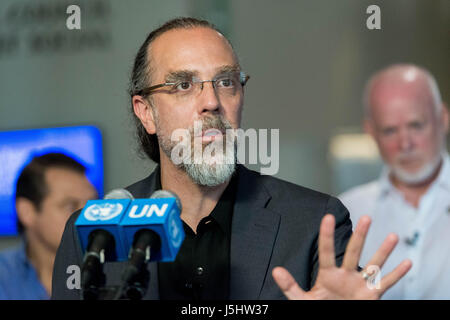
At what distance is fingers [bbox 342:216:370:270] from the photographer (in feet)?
5.18

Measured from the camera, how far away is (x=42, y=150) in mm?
4387

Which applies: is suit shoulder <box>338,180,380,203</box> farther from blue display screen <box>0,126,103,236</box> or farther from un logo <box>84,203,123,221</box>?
un logo <box>84,203,123,221</box>

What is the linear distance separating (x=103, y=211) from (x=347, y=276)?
659 mm

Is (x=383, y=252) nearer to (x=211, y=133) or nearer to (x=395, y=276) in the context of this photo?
(x=395, y=276)

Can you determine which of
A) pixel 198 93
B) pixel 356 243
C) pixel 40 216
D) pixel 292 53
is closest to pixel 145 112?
pixel 198 93

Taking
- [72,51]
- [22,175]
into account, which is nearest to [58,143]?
[22,175]

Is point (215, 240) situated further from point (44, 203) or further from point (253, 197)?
point (44, 203)

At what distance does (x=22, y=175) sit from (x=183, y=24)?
2505mm

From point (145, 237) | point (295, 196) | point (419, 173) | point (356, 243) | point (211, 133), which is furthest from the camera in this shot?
point (419, 173)

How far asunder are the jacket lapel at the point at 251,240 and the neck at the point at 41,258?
87.0 inches

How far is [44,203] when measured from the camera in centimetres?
420

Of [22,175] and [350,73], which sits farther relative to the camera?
[22,175]

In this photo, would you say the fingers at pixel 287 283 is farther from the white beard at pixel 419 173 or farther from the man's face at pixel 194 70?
the white beard at pixel 419 173

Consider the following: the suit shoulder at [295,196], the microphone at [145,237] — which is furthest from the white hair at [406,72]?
the microphone at [145,237]
